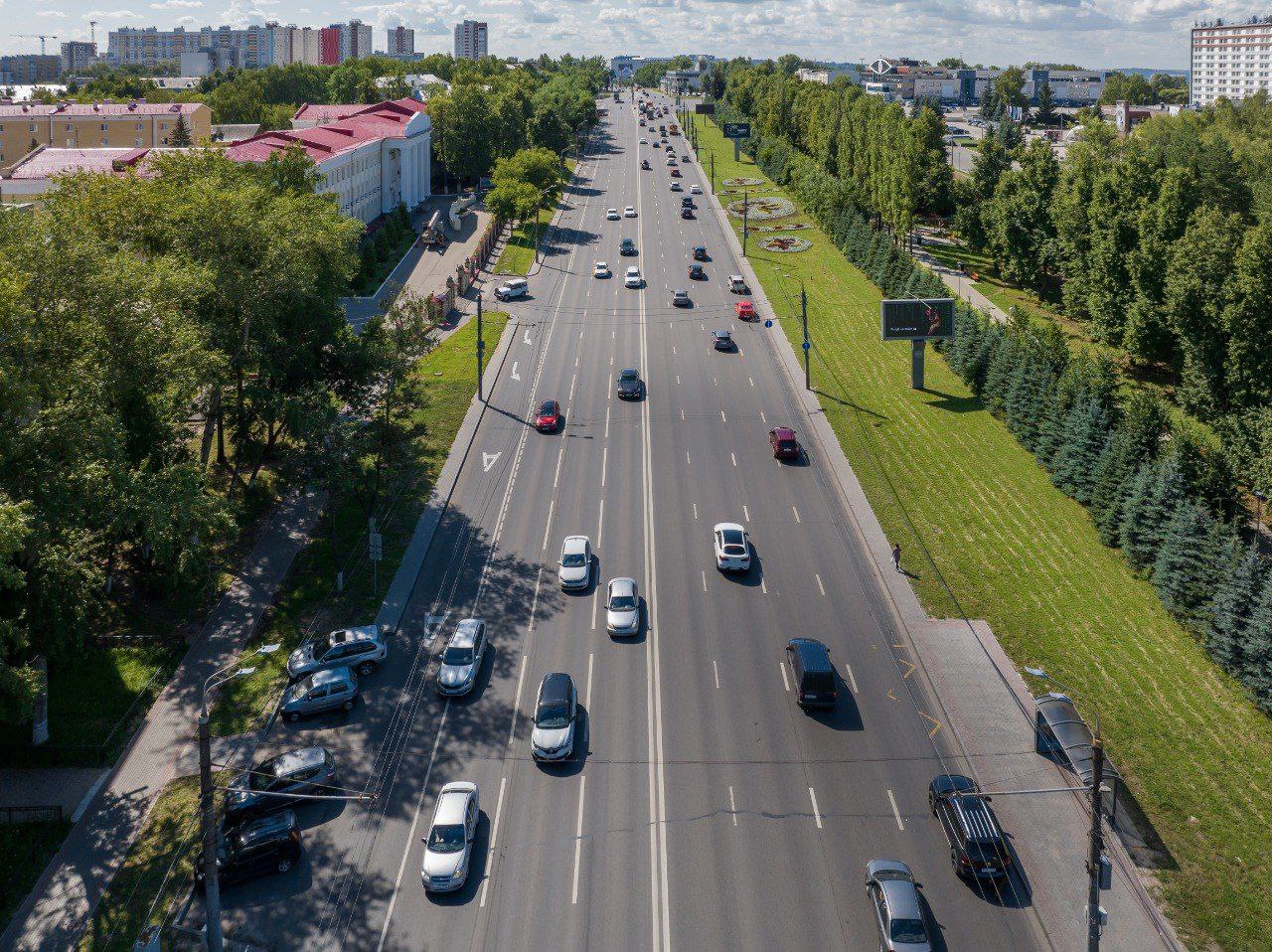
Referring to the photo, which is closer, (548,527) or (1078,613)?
(1078,613)

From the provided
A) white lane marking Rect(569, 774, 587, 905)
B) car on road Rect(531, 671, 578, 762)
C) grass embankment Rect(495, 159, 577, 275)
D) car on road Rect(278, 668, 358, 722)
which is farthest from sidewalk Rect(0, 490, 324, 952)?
grass embankment Rect(495, 159, 577, 275)

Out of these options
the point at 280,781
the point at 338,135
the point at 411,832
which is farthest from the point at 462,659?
the point at 338,135

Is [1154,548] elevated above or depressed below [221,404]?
below

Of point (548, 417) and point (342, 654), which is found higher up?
point (548, 417)

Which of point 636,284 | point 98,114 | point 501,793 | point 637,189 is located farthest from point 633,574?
point 98,114

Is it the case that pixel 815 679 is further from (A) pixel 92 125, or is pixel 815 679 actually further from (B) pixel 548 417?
(A) pixel 92 125

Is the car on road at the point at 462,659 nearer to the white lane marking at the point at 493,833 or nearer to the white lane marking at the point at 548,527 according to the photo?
the white lane marking at the point at 493,833

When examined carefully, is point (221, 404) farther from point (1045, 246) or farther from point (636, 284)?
point (1045, 246)
